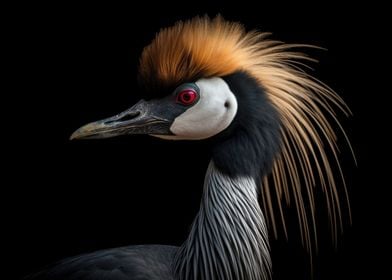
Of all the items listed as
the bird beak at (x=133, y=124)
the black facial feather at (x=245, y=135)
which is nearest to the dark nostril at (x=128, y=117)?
the bird beak at (x=133, y=124)

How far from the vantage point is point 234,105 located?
3.83 metres

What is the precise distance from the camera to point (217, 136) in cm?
388

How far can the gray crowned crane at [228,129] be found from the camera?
12.6 feet

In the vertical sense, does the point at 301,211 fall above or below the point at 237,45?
below

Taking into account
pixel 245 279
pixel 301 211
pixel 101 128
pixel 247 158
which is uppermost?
pixel 101 128

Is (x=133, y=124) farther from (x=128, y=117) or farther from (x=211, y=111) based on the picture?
(x=211, y=111)

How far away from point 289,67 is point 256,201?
737 mm

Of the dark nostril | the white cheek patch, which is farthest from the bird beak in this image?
the white cheek patch

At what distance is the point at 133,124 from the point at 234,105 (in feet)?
1.77

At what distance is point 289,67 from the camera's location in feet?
13.1

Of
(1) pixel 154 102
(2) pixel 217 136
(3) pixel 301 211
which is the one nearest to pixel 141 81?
(1) pixel 154 102

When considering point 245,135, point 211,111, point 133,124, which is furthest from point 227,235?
point 133,124

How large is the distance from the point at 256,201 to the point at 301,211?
24 cm

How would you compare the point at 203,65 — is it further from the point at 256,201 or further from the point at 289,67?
the point at 256,201
